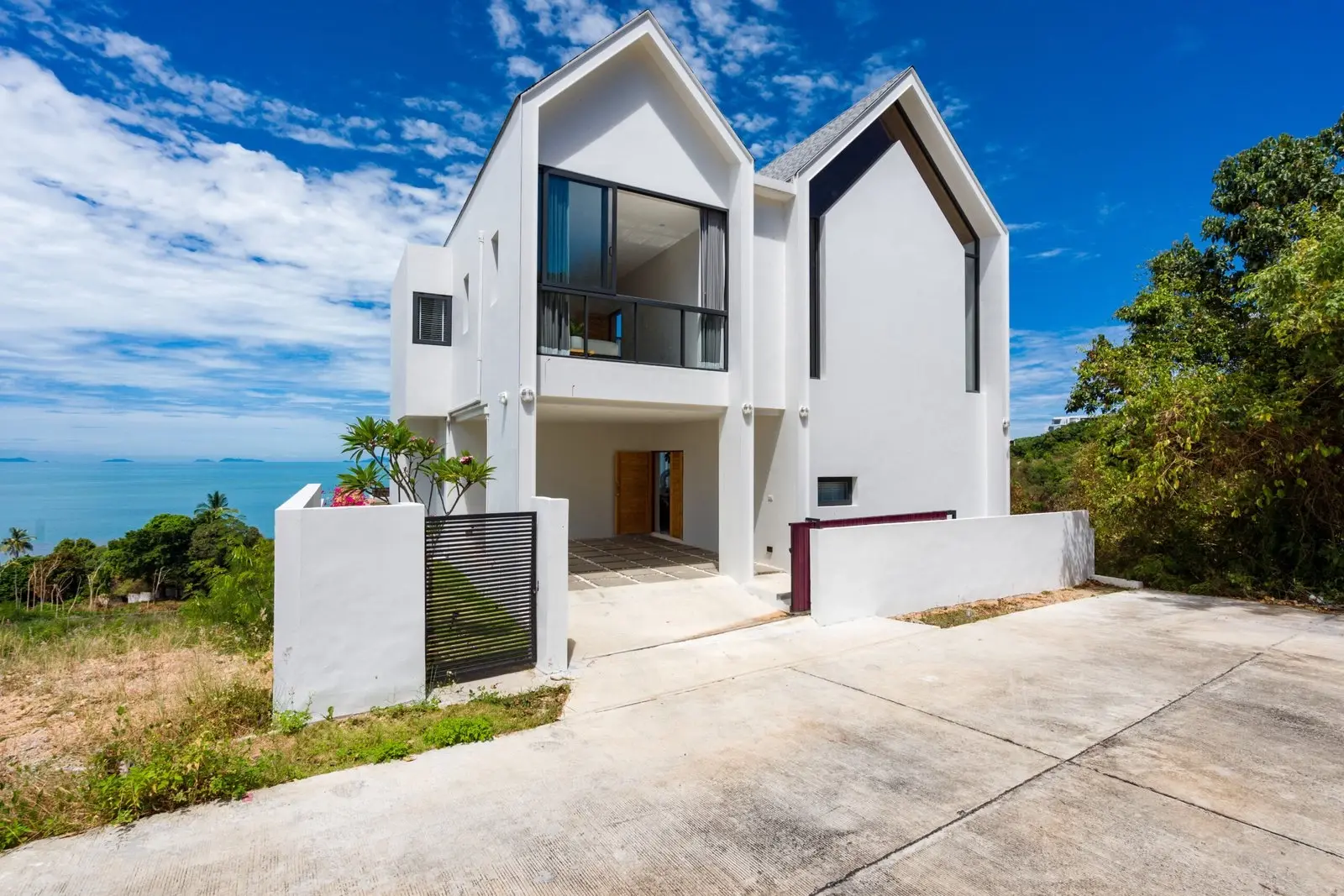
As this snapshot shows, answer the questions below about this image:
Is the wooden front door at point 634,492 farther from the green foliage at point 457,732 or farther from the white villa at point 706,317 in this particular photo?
the green foliage at point 457,732

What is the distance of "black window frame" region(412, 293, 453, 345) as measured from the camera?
1338 cm

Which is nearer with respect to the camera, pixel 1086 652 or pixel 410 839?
pixel 410 839

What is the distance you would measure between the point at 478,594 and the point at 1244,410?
1185 centimetres

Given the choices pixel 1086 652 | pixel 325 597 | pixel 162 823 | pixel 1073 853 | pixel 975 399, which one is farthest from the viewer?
pixel 975 399

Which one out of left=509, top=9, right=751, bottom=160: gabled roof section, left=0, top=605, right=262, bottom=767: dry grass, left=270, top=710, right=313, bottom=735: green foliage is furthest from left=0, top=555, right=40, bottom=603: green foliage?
left=509, top=9, right=751, bottom=160: gabled roof section

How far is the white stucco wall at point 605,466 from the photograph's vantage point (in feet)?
44.5

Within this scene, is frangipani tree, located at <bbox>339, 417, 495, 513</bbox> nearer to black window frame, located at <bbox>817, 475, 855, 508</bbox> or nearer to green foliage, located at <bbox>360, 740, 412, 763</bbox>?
green foliage, located at <bbox>360, 740, 412, 763</bbox>

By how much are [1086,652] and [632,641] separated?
534 centimetres

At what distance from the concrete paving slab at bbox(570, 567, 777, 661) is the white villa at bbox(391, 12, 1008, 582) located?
74 cm

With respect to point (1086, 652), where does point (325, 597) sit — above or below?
above

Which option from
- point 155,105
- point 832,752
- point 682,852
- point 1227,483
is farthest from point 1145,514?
point 155,105

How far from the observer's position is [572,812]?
395 centimetres

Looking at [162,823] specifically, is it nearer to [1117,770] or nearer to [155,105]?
[1117,770]

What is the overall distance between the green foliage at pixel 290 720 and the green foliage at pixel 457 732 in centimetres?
105
